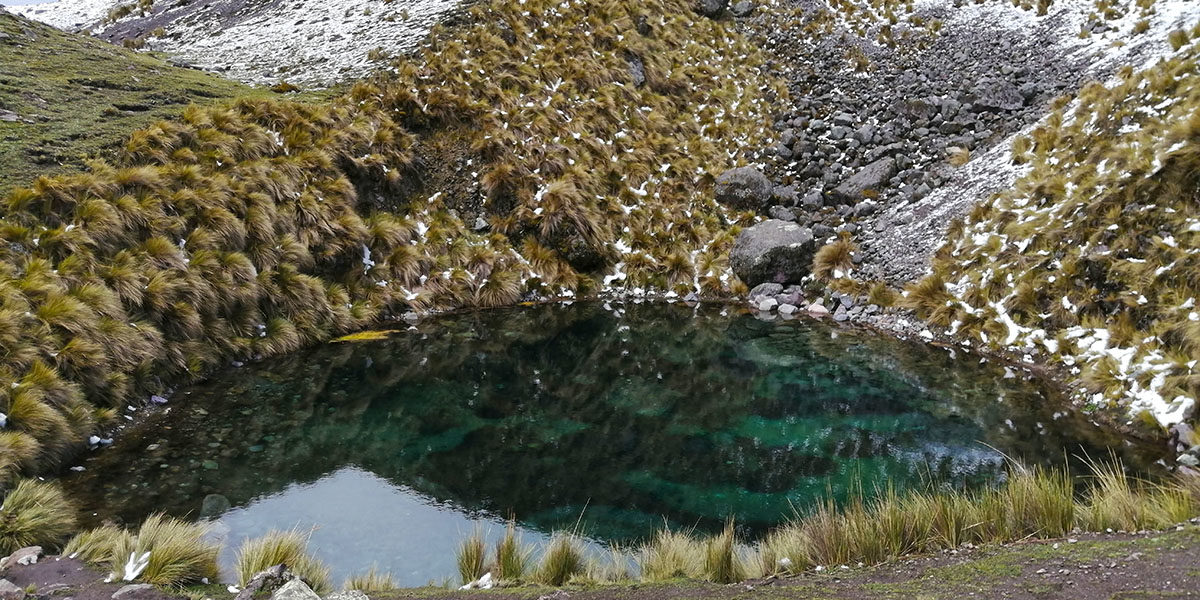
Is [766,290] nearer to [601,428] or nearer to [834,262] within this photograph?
[834,262]

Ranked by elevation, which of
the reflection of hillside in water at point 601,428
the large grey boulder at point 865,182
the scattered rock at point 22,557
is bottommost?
the reflection of hillside in water at point 601,428

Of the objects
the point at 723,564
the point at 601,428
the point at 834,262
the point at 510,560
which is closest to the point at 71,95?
the point at 601,428

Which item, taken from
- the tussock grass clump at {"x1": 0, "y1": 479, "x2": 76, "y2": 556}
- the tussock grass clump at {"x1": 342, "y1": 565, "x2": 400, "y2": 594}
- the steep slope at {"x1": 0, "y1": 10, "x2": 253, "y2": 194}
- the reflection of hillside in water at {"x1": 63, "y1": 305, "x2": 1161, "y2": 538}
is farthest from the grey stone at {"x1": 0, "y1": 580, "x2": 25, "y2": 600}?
the steep slope at {"x1": 0, "y1": 10, "x2": 253, "y2": 194}

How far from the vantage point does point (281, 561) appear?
6246mm

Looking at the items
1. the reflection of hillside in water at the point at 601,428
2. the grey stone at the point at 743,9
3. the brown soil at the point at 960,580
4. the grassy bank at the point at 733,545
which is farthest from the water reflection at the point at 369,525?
the grey stone at the point at 743,9

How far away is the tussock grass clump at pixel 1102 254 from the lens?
10477 mm

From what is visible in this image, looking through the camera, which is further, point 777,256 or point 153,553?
point 777,256

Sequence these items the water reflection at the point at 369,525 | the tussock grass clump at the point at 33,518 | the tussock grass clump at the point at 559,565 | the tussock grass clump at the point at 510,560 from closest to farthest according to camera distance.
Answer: the tussock grass clump at the point at 559,565 → the tussock grass clump at the point at 510,560 → the tussock grass clump at the point at 33,518 → the water reflection at the point at 369,525

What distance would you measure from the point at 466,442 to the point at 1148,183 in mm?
12673

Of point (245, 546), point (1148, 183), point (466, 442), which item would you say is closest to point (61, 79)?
point (466, 442)

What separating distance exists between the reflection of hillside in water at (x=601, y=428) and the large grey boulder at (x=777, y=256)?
10.8 feet

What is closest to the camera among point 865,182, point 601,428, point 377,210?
Result: point 601,428

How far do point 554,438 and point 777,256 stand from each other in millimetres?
9901

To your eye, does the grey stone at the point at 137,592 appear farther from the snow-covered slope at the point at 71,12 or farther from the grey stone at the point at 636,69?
the snow-covered slope at the point at 71,12
